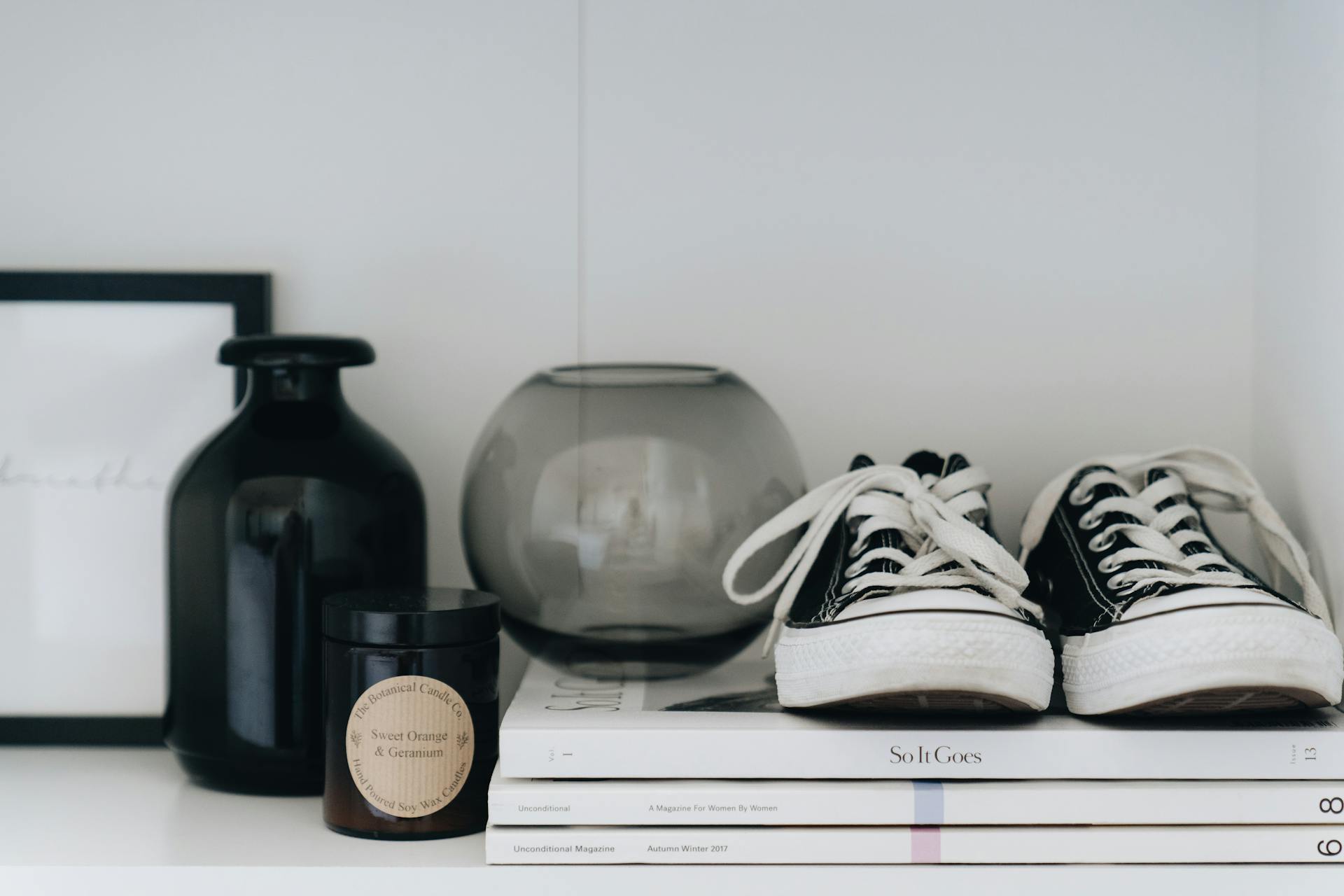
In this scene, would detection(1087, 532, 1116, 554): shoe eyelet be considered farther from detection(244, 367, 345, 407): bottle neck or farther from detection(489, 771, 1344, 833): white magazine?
detection(244, 367, 345, 407): bottle neck

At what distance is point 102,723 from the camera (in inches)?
30.9

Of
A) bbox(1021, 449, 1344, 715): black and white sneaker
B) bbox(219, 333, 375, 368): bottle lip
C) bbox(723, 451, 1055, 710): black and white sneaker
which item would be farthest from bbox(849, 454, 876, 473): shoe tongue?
bbox(219, 333, 375, 368): bottle lip

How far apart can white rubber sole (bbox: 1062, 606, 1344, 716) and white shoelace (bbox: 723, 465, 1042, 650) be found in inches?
2.2

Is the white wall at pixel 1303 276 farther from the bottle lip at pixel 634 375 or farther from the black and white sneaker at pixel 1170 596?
the bottle lip at pixel 634 375

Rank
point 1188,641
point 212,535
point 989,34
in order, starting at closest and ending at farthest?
point 1188,641 < point 212,535 < point 989,34

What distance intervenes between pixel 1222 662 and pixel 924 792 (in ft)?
0.49

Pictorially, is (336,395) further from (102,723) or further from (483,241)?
(102,723)

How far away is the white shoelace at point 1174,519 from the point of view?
0.60 metres

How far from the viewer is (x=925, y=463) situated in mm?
708

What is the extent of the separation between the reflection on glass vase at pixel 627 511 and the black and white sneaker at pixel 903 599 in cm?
3

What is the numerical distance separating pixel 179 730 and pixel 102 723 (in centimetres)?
12

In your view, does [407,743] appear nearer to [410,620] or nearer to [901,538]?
[410,620]

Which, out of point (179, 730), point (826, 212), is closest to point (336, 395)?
point (179, 730)

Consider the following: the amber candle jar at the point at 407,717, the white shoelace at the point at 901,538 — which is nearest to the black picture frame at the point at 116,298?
the amber candle jar at the point at 407,717
